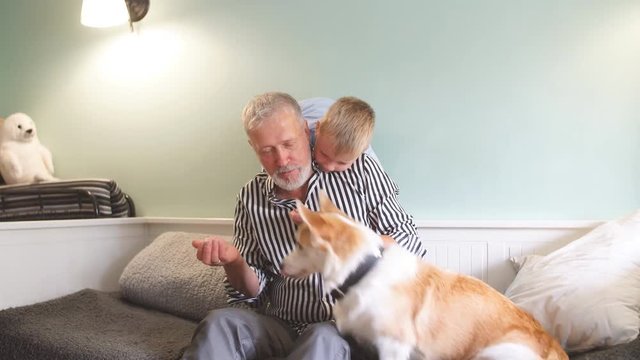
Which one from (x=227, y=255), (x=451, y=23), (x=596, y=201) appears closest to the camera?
(x=227, y=255)

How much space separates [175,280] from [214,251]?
2.30 ft

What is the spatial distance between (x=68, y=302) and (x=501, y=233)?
1586mm

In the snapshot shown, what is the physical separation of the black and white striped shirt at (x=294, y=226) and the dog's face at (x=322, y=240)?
0.88 feet

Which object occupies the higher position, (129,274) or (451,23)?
(451,23)

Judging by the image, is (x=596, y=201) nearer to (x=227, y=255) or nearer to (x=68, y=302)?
(x=227, y=255)

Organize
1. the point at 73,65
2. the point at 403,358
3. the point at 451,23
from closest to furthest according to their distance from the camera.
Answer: the point at 403,358, the point at 451,23, the point at 73,65

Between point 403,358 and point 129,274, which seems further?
point 129,274

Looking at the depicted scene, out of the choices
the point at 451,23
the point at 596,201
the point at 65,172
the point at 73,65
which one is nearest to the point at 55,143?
the point at 65,172

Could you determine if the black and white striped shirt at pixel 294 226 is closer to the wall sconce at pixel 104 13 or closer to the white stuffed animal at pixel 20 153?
the wall sconce at pixel 104 13

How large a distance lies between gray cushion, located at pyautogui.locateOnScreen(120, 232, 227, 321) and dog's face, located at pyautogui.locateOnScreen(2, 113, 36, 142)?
0.88 m

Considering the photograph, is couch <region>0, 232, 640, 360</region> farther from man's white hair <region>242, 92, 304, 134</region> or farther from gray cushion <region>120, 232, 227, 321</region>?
man's white hair <region>242, 92, 304, 134</region>

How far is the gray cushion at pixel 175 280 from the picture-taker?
1.85m

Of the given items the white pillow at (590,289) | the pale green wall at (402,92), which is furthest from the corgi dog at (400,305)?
the pale green wall at (402,92)

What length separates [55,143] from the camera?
2.71 metres
